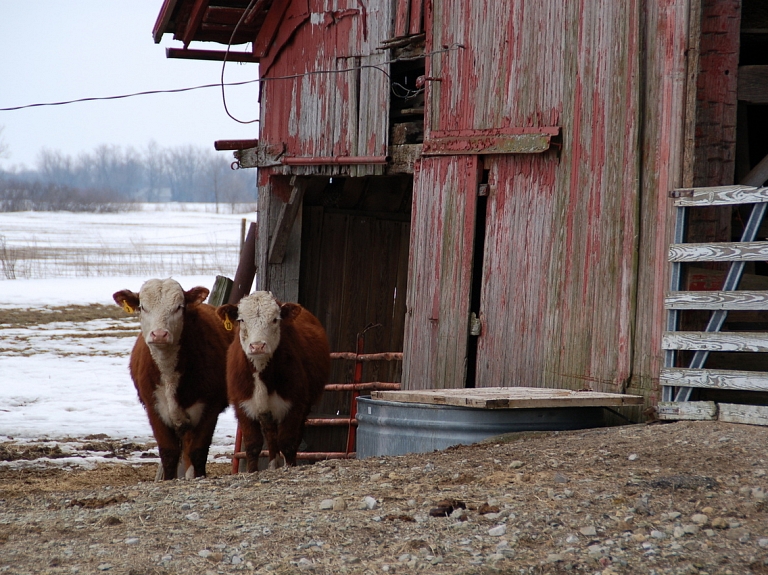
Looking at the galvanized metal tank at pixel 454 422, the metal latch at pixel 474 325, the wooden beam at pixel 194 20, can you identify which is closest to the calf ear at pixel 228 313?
the galvanized metal tank at pixel 454 422

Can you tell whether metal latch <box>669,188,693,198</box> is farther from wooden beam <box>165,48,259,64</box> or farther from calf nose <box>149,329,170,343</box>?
wooden beam <box>165,48,259,64</box>

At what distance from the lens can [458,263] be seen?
855 centimetres

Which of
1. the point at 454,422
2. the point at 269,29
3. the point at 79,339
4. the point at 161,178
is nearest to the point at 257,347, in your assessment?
the point at 454,422

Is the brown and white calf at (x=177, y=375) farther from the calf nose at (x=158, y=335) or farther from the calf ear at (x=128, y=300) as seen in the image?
the calf nose at (x=158, y=335)

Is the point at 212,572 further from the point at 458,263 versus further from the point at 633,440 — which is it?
the point at 458,263

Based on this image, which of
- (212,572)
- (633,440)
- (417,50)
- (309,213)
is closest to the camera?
(212,572)

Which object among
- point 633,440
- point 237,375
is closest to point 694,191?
point 633,440

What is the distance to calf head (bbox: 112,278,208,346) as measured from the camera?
796 centimetres

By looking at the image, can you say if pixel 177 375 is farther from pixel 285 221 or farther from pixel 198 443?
pixel 285 221

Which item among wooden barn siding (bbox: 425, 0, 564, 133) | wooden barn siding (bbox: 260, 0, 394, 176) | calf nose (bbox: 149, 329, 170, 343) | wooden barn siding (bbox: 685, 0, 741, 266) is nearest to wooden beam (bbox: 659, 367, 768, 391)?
wooden barn siding (bbox: 685, 0, 741, 266)

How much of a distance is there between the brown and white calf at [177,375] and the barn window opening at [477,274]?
2324 millimetres

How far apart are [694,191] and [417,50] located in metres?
3.40

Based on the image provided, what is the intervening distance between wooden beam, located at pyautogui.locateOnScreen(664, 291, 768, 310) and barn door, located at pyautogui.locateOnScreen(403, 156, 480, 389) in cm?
207

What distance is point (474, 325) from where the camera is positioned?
27.5 feet
